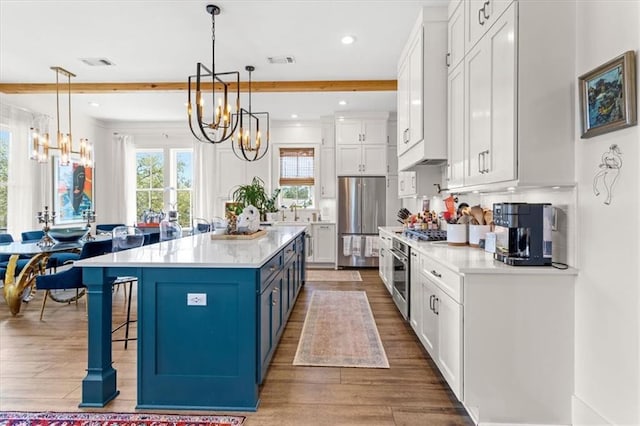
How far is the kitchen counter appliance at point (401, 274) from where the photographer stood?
3492 millimetres

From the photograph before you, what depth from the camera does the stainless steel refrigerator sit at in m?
6.84

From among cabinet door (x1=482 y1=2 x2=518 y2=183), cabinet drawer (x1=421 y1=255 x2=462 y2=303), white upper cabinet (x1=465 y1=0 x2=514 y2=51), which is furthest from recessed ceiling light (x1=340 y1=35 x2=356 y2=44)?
cabinet drawer (x1=421 y1=255 x2=462 y2=303)

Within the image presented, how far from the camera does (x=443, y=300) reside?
235 cm

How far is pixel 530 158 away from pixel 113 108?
6957 millimetres

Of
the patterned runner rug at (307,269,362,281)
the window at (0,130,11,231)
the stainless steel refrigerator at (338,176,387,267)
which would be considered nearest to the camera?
the window at (0,130,11,231)

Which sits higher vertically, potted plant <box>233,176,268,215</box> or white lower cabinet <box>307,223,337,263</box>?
potted plant <box>233,176,268,215</box>

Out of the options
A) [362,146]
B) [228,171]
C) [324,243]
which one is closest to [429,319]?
[324,243]

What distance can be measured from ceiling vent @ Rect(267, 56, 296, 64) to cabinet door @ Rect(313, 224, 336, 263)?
11.0 ft

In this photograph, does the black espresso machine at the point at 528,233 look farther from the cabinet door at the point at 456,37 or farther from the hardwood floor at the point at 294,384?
the cabinet door at the point at 456,37

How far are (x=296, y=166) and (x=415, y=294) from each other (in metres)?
4.91

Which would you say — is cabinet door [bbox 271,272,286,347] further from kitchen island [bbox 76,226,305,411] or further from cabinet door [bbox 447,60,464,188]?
cabinet door [bbox 447,60,464,188]

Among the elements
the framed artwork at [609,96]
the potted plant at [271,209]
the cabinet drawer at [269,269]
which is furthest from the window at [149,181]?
the framed artwork at [609,96]

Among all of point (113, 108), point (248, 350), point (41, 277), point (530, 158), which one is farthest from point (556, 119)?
point (113, 108)

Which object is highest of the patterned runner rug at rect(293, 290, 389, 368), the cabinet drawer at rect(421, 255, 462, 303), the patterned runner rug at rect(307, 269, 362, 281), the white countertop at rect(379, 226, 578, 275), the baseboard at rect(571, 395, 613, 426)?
the white countertop at rect(379, 226, 578, 275)
